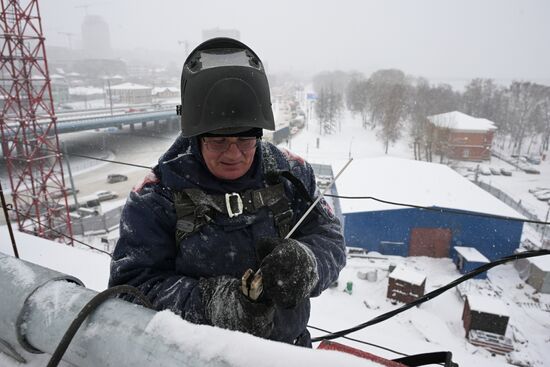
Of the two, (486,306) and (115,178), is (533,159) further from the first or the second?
(115,178)

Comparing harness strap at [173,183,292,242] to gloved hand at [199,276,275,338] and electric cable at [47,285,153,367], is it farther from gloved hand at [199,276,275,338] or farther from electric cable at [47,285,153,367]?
electric cable at [47,285,153,367]

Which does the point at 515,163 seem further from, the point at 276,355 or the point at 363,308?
the point at 276,355

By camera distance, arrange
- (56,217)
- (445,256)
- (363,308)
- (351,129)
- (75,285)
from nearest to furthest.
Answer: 1. (75,285)
2. (363,308)
3. (56,217)
4. (445,256)
5. (351,129)

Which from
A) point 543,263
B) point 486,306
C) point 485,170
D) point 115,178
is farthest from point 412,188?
point 115,178

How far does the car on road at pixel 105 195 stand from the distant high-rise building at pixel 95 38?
4232 inches

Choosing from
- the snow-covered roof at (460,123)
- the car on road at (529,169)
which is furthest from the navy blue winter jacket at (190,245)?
the car on road at (529,169)

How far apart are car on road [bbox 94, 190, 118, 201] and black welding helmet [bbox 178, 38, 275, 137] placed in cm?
1885

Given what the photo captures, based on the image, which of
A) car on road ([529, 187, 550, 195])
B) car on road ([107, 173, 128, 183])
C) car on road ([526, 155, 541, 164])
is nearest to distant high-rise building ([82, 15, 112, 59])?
car on road ([107, 173, 128, 183])

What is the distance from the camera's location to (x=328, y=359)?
0.53m

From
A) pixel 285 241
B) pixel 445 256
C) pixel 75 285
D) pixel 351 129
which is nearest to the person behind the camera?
pixel 75 285

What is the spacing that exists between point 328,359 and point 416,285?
1051cm

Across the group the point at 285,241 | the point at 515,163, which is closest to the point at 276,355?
the point at 285,241

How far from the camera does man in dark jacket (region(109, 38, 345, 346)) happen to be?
1.17m

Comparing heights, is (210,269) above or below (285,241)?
below
